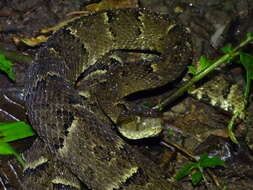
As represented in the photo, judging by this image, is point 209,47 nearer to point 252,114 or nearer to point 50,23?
point 252,114

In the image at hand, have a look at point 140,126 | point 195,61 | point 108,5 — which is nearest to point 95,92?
point 140,126

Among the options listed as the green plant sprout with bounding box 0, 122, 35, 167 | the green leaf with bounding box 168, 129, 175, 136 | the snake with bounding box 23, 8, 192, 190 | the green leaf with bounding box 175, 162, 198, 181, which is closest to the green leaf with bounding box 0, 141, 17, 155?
the green plant sprout with bounding box 0, 122, 35, 167

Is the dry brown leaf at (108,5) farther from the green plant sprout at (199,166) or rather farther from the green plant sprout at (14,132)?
the green plant sprout at (199,166)

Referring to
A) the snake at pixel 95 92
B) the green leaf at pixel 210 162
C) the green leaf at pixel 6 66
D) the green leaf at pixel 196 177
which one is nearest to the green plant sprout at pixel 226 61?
the green leaf at pixel 210 162

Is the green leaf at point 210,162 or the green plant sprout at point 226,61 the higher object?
the green plant sprout at point 226,61

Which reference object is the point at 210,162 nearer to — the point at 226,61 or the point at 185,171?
the point at 185,171

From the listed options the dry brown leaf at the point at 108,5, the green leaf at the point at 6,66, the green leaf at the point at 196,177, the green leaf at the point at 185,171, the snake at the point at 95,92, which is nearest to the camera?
the snake at the point at 95,92
